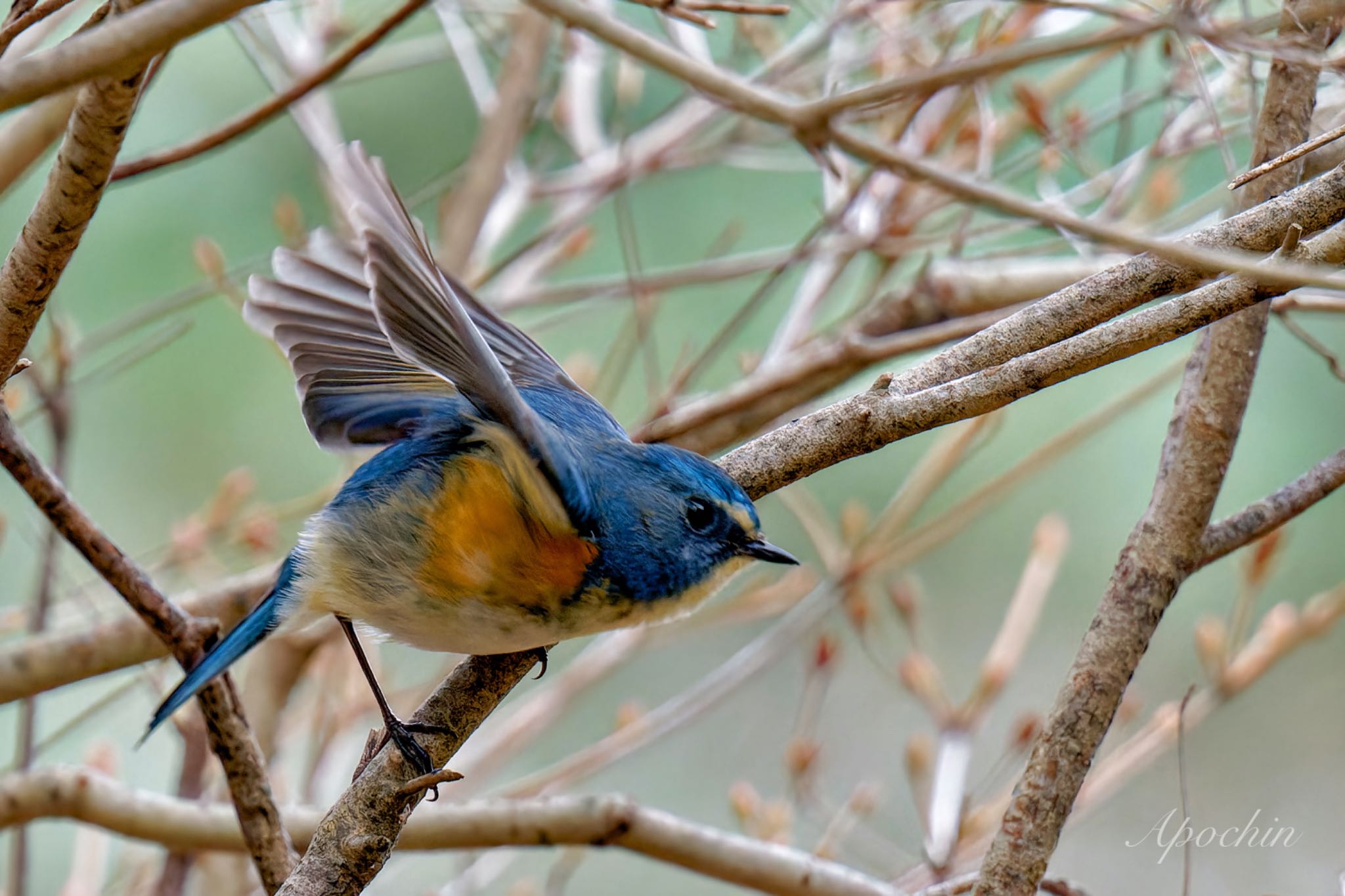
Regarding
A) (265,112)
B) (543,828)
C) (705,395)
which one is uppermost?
(705,395)

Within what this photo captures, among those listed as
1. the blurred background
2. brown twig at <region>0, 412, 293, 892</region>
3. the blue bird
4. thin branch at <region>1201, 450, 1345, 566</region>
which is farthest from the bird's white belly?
the blurred background

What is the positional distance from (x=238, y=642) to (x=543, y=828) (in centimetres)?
49

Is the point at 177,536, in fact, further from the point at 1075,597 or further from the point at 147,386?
the point at 1075,597

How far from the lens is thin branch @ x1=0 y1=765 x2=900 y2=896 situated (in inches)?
69.2

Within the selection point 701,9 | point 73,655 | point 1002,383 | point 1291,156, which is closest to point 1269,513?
point 1002,383

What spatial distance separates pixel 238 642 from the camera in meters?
1.78

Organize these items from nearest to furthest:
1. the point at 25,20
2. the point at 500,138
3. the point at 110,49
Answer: the point at 110,49, the point at 25,20, the point at 500,138

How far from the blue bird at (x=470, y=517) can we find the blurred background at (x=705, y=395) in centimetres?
87

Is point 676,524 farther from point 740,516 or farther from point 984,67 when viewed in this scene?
point 984,67

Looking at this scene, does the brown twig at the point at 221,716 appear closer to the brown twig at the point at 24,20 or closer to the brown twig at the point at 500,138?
the brown twig at the point at 24,20

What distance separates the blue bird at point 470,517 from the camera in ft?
5.33

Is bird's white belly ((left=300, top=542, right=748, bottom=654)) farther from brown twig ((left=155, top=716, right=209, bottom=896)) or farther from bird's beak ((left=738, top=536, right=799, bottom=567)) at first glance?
brown twig ((left=155, top=716, right=209, bottom=896))

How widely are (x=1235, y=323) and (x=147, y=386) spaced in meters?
3.85

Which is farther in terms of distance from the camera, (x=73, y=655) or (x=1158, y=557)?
(x=73, y=655)
